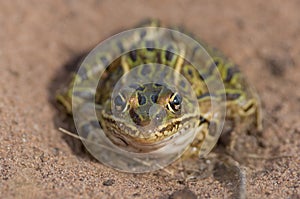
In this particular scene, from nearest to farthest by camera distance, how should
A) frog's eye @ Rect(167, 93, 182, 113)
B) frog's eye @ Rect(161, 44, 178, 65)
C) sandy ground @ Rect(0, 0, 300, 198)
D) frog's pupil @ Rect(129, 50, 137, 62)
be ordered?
sandy ground @ Rect(0, 0, 300, 198) < frog's eye @ Rect(167, 93, 182, 113) < frog's eye @ Rect(161, 44, 178, 65) < frog's pupil @ Rect(129, 50, 137, 62)

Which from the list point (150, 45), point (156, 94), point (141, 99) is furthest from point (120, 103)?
point (150, 45)

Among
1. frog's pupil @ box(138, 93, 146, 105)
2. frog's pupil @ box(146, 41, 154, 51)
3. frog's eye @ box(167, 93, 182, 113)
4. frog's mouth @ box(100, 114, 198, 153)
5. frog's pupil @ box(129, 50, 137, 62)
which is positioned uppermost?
frog's pupil @ box(146, 41, 154, 51)

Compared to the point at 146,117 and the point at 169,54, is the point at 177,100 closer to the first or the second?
the point at 146,117

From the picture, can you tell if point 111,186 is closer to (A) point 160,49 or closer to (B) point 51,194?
(B) point 51,194

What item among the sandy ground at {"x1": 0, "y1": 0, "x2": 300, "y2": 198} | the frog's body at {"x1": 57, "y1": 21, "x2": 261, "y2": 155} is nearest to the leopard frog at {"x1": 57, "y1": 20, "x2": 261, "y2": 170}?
the frog's body at {"x1": 57, "y1": 21, "x2": 261, "y2": 155}

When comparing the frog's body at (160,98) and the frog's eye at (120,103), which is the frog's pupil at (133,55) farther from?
the frog's eye at (120,103)

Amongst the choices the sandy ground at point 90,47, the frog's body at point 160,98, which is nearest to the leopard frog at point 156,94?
the frog's body at point 160,98

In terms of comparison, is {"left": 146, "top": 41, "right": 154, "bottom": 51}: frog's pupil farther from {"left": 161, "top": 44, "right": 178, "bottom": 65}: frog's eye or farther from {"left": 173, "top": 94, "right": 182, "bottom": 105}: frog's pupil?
{"left": 173, "top": 94, "right": 182, "bottom": 105}: frog's pupil
